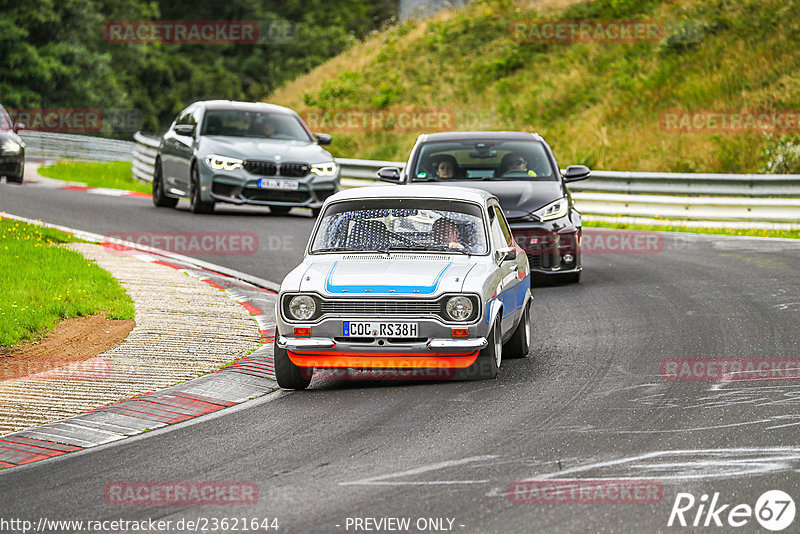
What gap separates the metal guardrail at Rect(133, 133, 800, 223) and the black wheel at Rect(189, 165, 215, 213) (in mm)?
5453

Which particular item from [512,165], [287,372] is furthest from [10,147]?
[287,372]

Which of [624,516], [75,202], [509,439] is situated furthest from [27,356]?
[75,202]

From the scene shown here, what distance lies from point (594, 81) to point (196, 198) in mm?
16989

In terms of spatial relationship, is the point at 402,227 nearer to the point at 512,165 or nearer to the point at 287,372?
the point at 287,372

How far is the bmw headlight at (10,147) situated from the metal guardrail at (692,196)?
25.8ft

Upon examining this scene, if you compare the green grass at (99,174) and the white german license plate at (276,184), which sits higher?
the white german license plate at (276,184)

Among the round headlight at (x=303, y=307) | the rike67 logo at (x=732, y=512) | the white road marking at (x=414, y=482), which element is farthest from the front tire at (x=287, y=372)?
the rike67 logo at (x=732, y=512)

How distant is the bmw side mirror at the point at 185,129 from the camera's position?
2102cm

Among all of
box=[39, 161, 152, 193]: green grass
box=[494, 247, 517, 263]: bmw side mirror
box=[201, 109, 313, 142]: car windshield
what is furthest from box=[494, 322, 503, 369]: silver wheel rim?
box=[39, 161, 152, 193]: green grass

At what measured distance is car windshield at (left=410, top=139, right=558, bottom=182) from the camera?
1498 cm

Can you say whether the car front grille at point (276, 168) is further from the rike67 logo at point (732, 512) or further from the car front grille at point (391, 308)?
the rike67 logo at point (732, 512)

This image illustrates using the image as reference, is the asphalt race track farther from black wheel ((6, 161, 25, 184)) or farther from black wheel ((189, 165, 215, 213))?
black wheel ((6, 161, 25, 184))

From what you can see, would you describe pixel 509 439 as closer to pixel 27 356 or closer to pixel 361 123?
pixel 27 356

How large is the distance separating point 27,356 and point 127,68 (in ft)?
176
